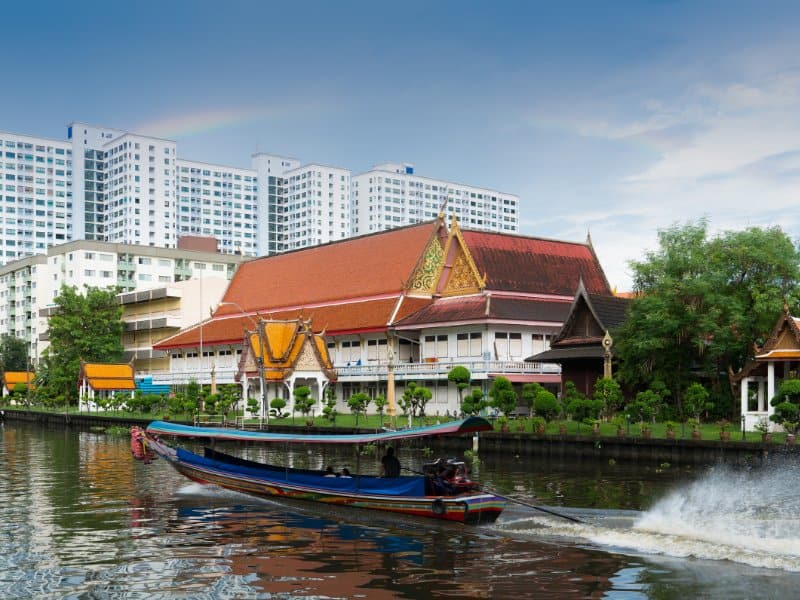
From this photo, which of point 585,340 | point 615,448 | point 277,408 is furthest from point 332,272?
point 615,448

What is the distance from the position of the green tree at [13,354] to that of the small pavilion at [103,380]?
42.3 metres

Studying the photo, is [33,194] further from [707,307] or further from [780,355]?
[780,355]

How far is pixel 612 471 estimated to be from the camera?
121 feet

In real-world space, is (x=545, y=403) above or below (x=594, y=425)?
above

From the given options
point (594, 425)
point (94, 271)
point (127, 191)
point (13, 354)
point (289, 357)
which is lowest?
point (594, 425)

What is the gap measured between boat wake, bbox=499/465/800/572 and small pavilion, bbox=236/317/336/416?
40.0 meters

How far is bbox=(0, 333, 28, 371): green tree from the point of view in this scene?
128m

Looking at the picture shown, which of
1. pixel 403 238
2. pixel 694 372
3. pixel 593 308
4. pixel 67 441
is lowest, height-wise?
pixel 67 441

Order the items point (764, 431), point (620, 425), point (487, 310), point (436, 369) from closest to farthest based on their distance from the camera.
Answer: point (764, 431) → point (620, 425) → point (487, 310) → point (436, 369)

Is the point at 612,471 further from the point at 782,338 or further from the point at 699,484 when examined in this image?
the point at 782,338

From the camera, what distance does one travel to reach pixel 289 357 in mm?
66750

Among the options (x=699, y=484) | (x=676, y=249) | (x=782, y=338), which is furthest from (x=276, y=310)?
(x=699, y=484)

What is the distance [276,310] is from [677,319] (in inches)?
1581

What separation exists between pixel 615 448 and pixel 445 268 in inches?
1236
